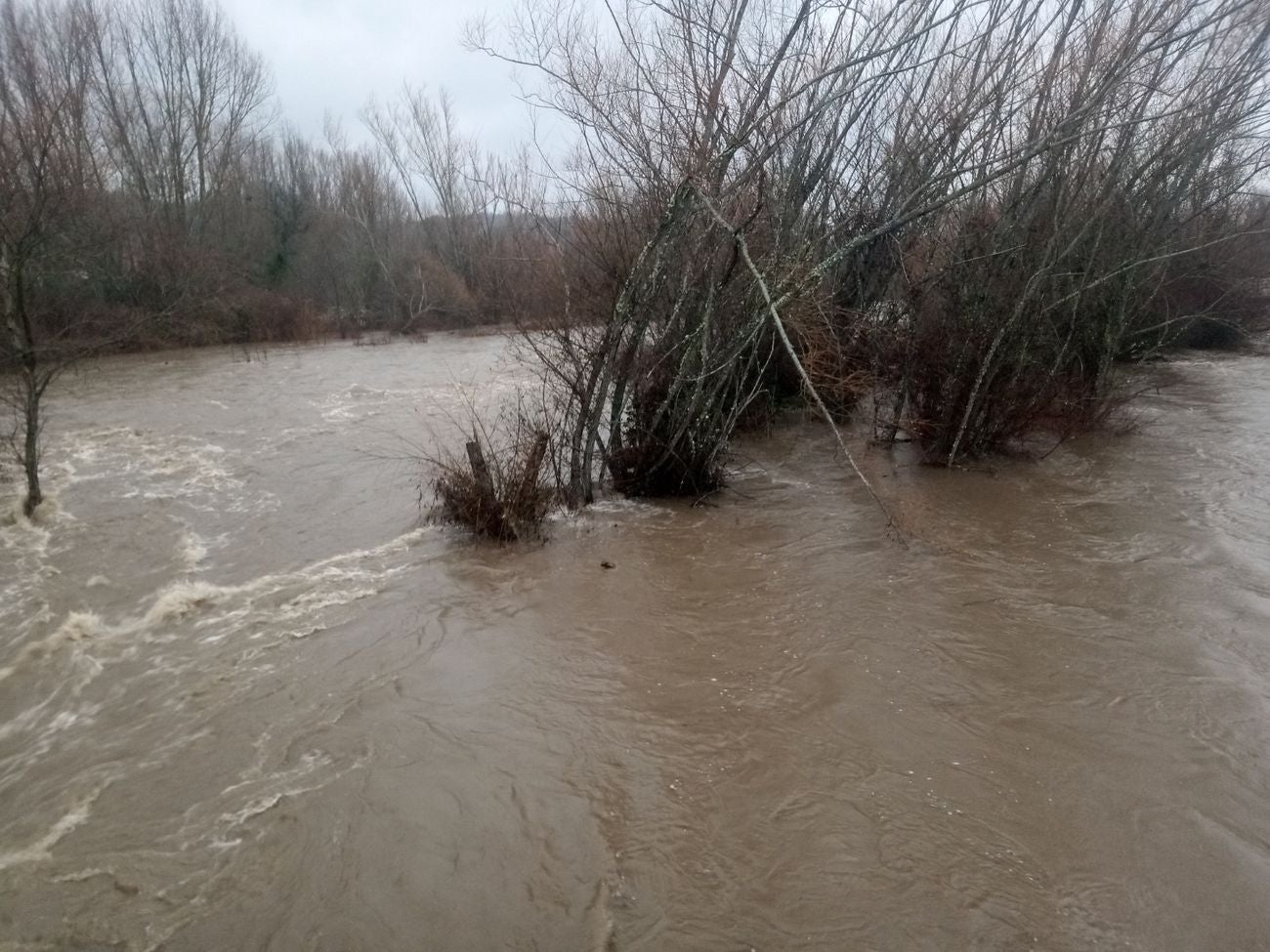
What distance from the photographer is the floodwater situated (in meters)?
3.10

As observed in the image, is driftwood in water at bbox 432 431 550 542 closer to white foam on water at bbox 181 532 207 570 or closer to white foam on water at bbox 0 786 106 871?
white foam on water at bbox 181 532 207 570

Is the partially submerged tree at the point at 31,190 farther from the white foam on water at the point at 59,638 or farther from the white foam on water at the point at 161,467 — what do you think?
the white foam on water at the point at 59,638

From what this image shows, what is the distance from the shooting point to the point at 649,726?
14.0 feet

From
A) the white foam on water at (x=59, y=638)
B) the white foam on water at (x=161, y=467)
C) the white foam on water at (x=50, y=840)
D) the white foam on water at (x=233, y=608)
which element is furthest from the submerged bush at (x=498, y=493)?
the white foam on water at (x=50, y=840)

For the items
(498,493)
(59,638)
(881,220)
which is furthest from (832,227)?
(59,638)

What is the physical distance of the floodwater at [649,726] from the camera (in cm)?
310

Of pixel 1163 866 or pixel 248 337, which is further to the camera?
pixel 248 337

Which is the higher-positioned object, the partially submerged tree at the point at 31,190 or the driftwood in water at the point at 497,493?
the partially submerged tree at the point at 31,190

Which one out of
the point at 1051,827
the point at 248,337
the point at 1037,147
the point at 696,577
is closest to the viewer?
the point at 1051,827

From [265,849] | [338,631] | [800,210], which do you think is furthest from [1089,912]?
[800,210]

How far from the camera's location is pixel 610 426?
26.7ft

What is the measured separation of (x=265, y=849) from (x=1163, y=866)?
387 cm

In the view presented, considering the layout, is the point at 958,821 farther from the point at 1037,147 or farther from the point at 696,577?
the point at 1037,147

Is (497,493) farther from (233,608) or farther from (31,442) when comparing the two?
(31,442)
